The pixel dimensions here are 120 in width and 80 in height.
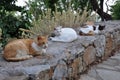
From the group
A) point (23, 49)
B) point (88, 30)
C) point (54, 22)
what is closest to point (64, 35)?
point (88, 30)

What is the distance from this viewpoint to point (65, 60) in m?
3.34

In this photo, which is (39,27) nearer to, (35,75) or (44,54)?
(44,54)

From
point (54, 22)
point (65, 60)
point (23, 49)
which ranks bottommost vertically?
point (65, 60)

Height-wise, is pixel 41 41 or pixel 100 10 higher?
pixel 100 10

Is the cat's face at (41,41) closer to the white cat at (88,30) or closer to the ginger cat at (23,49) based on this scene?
the ginger cat at (23,49)

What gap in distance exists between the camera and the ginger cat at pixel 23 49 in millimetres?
3117

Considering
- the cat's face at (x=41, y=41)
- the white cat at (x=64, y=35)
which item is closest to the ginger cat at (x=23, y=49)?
the cat's face at (x=41, y=41)

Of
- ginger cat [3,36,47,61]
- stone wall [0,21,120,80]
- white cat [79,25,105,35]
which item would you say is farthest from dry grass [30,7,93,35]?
ginger cat [3,36,47,61]

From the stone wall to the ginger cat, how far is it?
2.7 inches

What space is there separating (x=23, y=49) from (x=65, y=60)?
51 cm

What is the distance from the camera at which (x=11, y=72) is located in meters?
2.78

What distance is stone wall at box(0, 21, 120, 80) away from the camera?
2.79 m

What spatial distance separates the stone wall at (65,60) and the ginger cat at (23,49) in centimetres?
7

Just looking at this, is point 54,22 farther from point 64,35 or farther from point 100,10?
point 100,10
